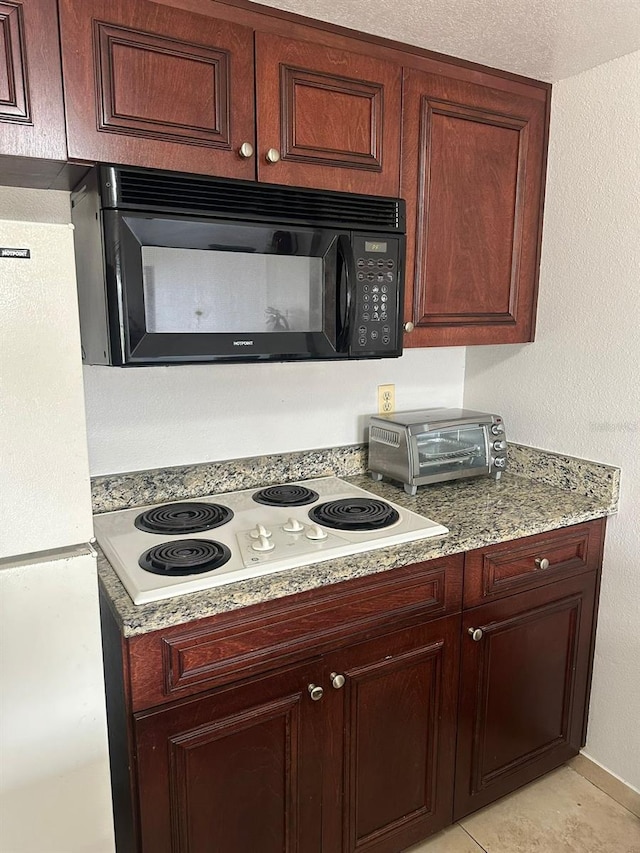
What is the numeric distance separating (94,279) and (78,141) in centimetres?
27

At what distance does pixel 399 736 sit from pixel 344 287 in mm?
1095

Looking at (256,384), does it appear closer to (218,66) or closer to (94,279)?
(94,279)

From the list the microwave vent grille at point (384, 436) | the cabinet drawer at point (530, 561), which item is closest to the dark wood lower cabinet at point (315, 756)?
the cabinet drawer at point (530, 561)

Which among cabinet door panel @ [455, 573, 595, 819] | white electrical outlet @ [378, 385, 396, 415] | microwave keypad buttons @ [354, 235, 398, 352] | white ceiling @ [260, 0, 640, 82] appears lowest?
cabinet door panel @ [455, 573, 595, 819]

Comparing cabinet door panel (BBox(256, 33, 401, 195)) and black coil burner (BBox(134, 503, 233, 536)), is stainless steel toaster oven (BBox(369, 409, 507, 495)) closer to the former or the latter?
black coil burner (BBox(134, 503, 233, 536))

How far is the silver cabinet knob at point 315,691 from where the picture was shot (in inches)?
52.2

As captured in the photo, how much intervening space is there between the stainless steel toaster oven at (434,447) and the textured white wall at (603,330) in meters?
0.20

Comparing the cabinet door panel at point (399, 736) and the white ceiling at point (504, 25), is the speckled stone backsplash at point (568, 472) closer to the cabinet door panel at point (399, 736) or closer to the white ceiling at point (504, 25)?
the cabinet door panel at point (399, 736)

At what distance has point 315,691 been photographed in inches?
52.3

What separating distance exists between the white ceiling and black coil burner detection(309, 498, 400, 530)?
1.18 m

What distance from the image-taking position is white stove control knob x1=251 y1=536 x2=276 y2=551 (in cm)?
136

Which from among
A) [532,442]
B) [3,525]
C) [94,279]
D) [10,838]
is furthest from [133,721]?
[532,442]

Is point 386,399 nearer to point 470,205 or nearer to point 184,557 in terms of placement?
point 470,205

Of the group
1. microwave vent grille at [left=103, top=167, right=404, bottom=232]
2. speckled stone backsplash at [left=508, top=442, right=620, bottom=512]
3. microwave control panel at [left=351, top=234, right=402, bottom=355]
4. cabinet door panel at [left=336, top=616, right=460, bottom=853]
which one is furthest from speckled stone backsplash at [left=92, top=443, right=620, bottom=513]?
microwave vent grille at [left=103, top=167, right=404, bottom=232]
